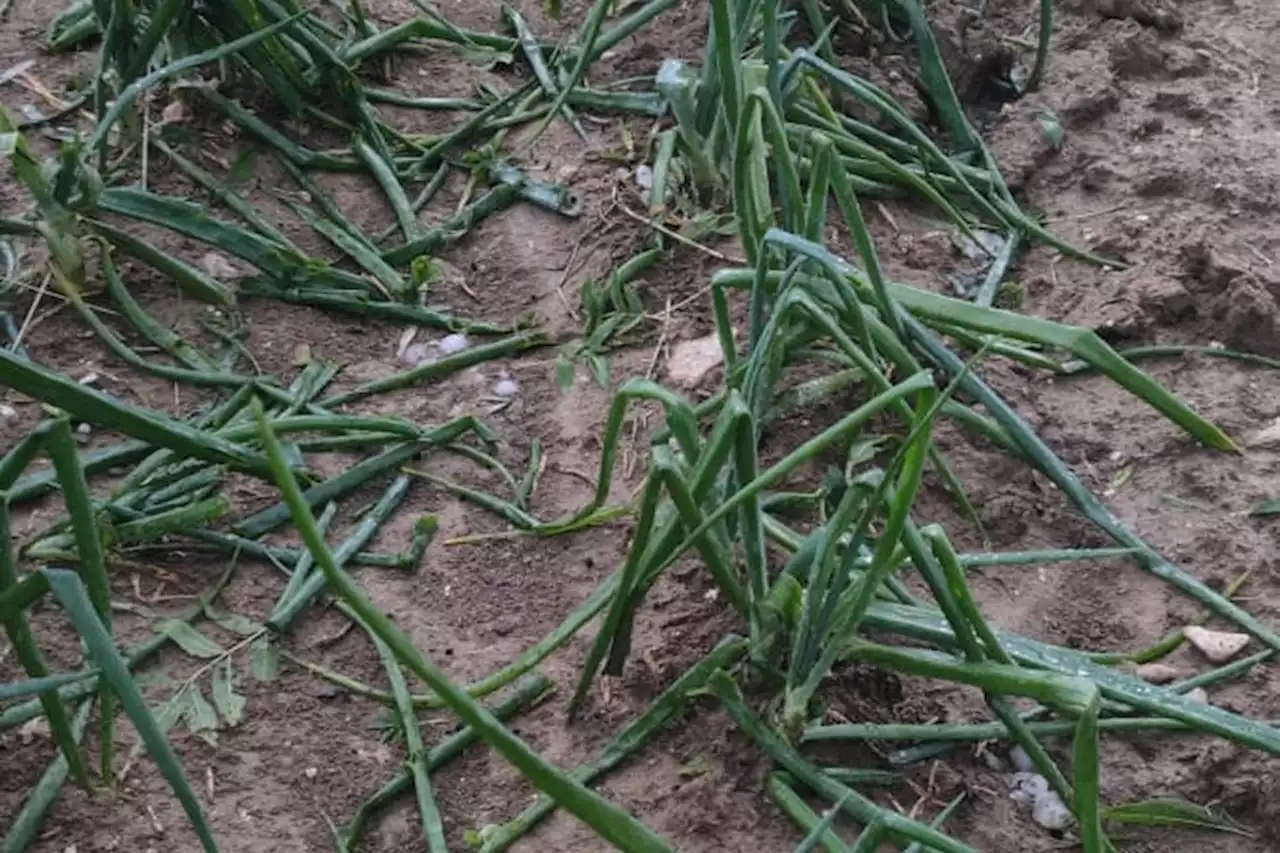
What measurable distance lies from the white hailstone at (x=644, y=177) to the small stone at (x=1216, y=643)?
36.8 inches

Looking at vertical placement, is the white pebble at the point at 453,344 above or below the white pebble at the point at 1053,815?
above

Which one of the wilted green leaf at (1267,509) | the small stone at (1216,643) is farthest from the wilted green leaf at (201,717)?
the wilted green leaf at (1267,509)

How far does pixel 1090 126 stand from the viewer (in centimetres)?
232

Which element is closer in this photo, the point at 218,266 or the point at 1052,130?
the point at 218,266

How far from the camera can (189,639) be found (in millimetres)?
1564

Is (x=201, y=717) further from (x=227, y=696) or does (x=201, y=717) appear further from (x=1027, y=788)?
(x=1027, y=788)

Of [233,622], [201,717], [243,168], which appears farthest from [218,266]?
[201,717]

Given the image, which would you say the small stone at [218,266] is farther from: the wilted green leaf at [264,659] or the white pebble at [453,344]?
the wilted green leaf at [264,659]

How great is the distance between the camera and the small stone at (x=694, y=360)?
1870 mm

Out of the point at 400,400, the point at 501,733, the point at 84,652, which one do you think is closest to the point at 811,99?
the point at 400,400

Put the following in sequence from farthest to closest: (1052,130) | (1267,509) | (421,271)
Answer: (1052,130), (421,271), (1267,509)

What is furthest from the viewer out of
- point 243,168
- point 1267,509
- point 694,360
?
point 243,168

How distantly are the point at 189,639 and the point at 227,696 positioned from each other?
0.27ft

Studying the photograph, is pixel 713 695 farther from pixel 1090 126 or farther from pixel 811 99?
pixel 1090 126
